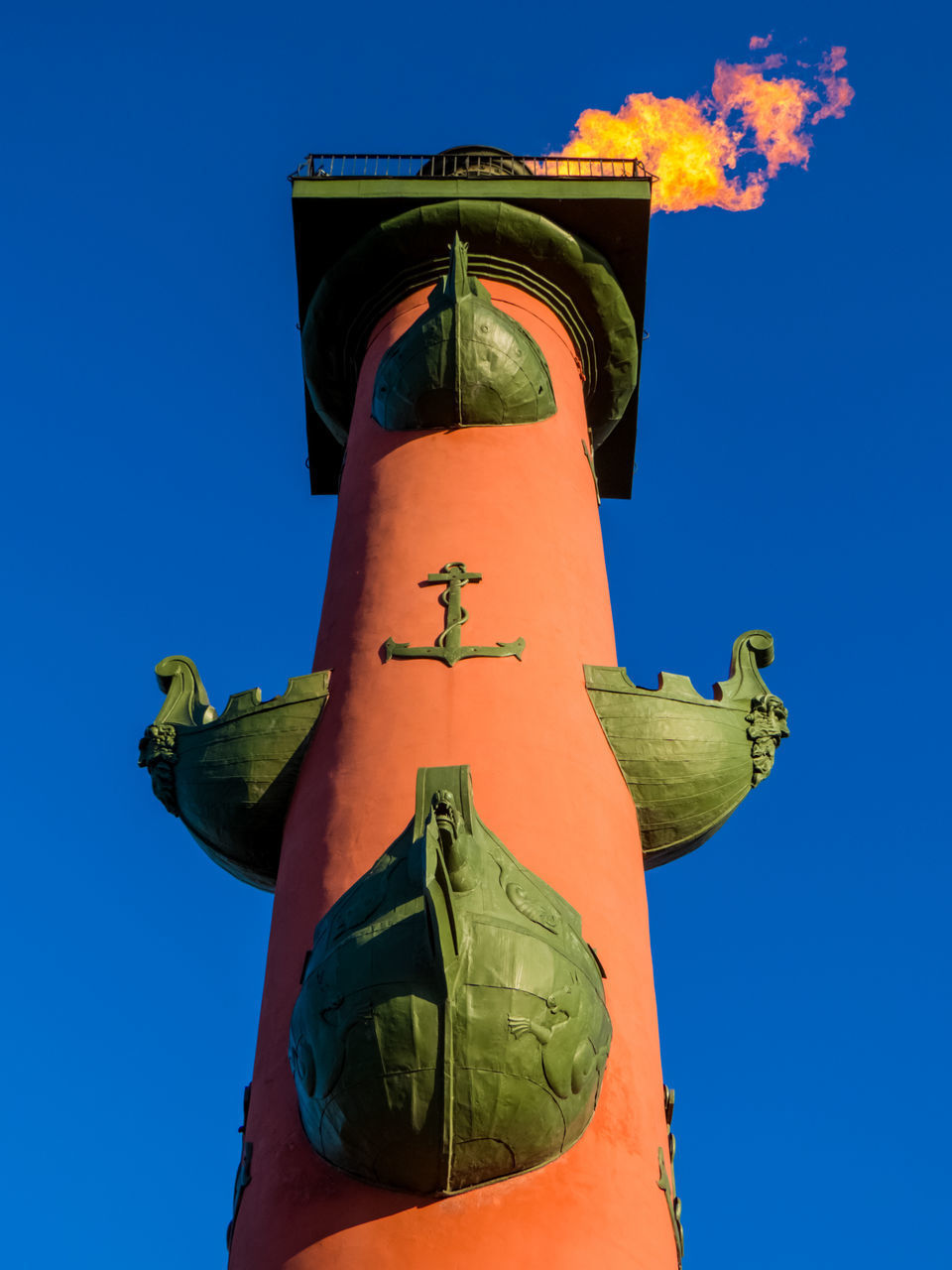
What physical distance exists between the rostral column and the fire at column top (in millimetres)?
31

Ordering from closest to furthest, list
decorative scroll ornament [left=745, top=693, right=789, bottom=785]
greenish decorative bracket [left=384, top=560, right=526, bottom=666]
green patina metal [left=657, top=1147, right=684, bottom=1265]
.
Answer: green patina metal [left=657, top=1147, right=684, bottom=1265] < greenish decorative bracket [left=384, top=560, right=526, bottom=666] < decorative scroll ornament [left=745, top=693, right=789, bottom=785]

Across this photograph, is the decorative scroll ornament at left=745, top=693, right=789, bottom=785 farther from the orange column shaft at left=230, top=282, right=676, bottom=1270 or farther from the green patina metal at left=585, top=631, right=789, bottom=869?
the orange column shaft at left=230, top=282, right=676, bottom=1270

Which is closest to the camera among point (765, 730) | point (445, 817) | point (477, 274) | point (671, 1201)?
point (445, 817)

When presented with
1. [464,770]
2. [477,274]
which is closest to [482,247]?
[477,274]

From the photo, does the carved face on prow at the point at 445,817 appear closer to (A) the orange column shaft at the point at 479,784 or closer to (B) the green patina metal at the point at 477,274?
(A) the orange column shaft at the point at 479,784

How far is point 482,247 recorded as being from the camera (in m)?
14.6

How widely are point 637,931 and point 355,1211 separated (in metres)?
2.70

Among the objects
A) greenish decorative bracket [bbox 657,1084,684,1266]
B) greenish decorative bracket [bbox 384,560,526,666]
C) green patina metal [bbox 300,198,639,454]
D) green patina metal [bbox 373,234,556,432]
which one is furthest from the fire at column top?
greenish decorative bracket [bbox 657,1084,684,1266]

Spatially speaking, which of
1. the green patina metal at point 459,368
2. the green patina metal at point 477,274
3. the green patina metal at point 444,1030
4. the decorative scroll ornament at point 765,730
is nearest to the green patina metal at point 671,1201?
the green patina metal at point 444,1030

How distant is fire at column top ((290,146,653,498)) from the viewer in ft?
47.8

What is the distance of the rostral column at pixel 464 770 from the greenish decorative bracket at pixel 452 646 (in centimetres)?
2

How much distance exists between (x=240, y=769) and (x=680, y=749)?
3027 mm

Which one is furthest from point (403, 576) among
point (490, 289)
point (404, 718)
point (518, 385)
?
point (490, 289)

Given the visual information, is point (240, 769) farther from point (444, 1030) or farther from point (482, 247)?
point (482, 247)
